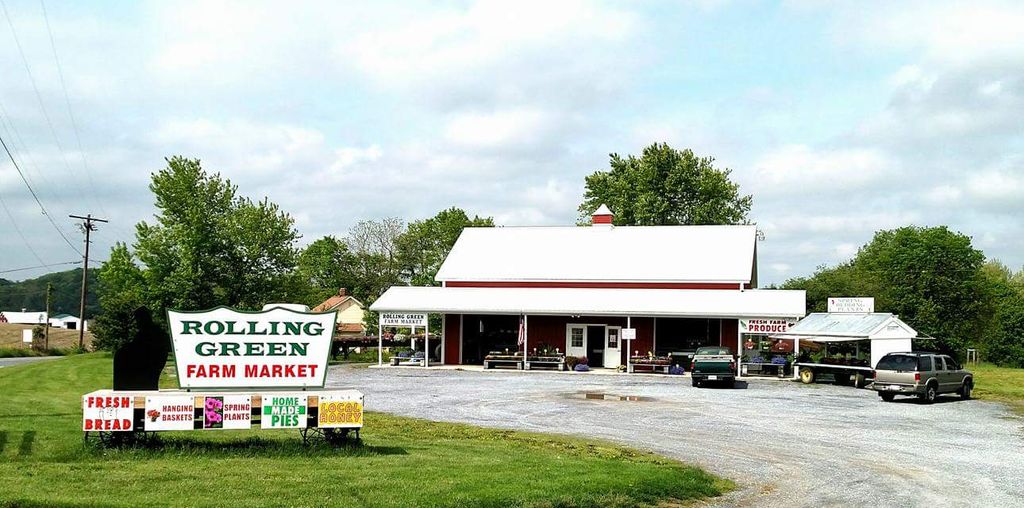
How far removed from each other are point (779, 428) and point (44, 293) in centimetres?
16914

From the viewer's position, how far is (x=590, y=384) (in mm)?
32281

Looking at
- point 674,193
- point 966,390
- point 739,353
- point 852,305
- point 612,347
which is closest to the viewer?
point 966,390

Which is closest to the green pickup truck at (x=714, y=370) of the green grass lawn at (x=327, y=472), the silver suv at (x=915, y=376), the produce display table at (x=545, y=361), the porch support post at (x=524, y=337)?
the silver suv at (x=915, y=376)

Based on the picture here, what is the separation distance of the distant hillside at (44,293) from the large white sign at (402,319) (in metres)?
127

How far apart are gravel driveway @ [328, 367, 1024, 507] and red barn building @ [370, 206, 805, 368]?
19.1ft

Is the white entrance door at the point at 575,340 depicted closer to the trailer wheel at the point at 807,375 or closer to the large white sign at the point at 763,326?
the large white sign at the point at 763,326

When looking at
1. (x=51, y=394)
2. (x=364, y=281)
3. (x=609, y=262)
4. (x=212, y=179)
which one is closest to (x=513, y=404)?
(x=51, y=394)

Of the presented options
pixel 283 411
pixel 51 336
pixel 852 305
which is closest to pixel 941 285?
pixel 852 305

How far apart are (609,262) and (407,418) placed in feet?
87.8

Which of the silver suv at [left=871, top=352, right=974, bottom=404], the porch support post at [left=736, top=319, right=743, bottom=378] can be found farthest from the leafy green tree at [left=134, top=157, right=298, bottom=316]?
the silver suv at [left=871, top=352, right=974, bottom=404]

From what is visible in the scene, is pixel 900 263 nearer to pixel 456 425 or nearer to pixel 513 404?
pixel 513 404

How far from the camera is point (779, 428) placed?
19.9m

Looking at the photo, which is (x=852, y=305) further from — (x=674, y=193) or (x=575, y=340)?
(x=674, y=193)

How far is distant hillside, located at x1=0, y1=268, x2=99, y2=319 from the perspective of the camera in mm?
159500
